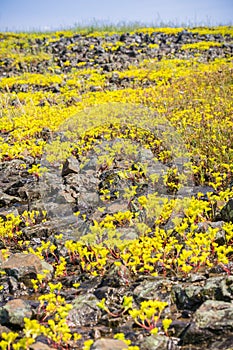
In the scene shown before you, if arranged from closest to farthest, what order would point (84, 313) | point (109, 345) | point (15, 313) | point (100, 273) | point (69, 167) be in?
point (109, 345)
point (15, 313)
point (84, 313)
point (100, 273)
point (69, 167)

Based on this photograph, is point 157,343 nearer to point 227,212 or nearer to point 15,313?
point 15,313

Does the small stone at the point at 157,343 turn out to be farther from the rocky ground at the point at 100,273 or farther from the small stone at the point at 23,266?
the small stone at the point at 23,266

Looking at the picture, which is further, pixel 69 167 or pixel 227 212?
pixel 69 167

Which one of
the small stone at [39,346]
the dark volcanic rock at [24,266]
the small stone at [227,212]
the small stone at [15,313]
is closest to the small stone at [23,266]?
the dark volcanic rock at [24,266]

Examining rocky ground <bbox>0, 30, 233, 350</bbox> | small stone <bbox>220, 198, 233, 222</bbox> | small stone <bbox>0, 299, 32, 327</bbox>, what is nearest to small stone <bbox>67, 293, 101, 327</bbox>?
rocky ground <bbox>0, 30, 233, 350</bbox>

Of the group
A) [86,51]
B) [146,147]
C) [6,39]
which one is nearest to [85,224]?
[146,147]

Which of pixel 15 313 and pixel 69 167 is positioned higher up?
pixel 69 167

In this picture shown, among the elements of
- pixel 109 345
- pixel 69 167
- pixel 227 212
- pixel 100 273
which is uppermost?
pixel 69 167

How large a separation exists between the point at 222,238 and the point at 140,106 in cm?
699

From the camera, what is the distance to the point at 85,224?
18.6 feet

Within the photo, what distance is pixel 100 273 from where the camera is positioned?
4.49 meters

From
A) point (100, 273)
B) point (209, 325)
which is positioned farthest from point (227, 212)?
point (209, 325)

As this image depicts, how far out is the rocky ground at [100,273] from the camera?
329 cm

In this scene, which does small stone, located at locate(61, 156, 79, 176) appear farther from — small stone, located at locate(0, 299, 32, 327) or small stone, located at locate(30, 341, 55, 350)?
small stone, located at locate(30, 341, 55, 350)
